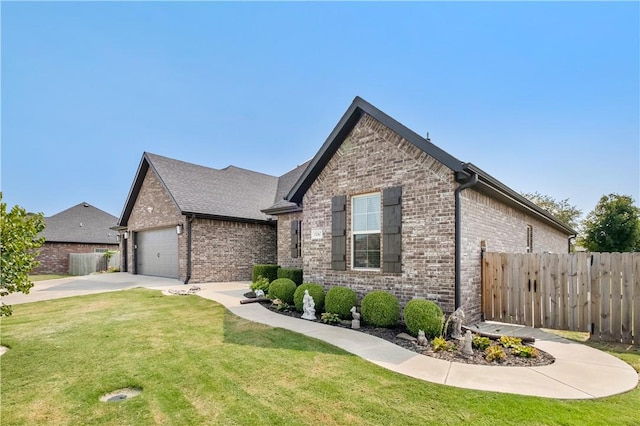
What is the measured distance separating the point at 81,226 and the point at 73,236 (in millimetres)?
1867

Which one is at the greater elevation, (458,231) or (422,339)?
(458,231)

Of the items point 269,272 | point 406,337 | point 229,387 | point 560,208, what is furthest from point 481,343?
point 560,208

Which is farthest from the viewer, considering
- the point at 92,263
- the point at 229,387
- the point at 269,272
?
the point at 92,263

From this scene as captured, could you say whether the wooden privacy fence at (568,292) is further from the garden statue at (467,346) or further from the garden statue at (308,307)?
the garden statue at (308,307)

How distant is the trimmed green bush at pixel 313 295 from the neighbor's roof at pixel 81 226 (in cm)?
2553

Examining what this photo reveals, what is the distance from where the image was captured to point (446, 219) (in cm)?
650

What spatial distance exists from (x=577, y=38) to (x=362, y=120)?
23.4 ft

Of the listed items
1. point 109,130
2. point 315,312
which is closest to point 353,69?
point 315,312

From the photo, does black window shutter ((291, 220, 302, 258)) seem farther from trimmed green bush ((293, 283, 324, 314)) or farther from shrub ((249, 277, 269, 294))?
trimmed green bush ((293, 283, 324, 314))

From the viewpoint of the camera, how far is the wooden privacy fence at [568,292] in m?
5.86

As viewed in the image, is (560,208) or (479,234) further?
(560,208)

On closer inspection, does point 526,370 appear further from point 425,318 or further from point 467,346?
point 425,318

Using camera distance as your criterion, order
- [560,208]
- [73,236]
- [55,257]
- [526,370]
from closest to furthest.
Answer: [526,370]
[55,257]
[73,236]
[560,208]

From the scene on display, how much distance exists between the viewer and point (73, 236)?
2552 centimetres
